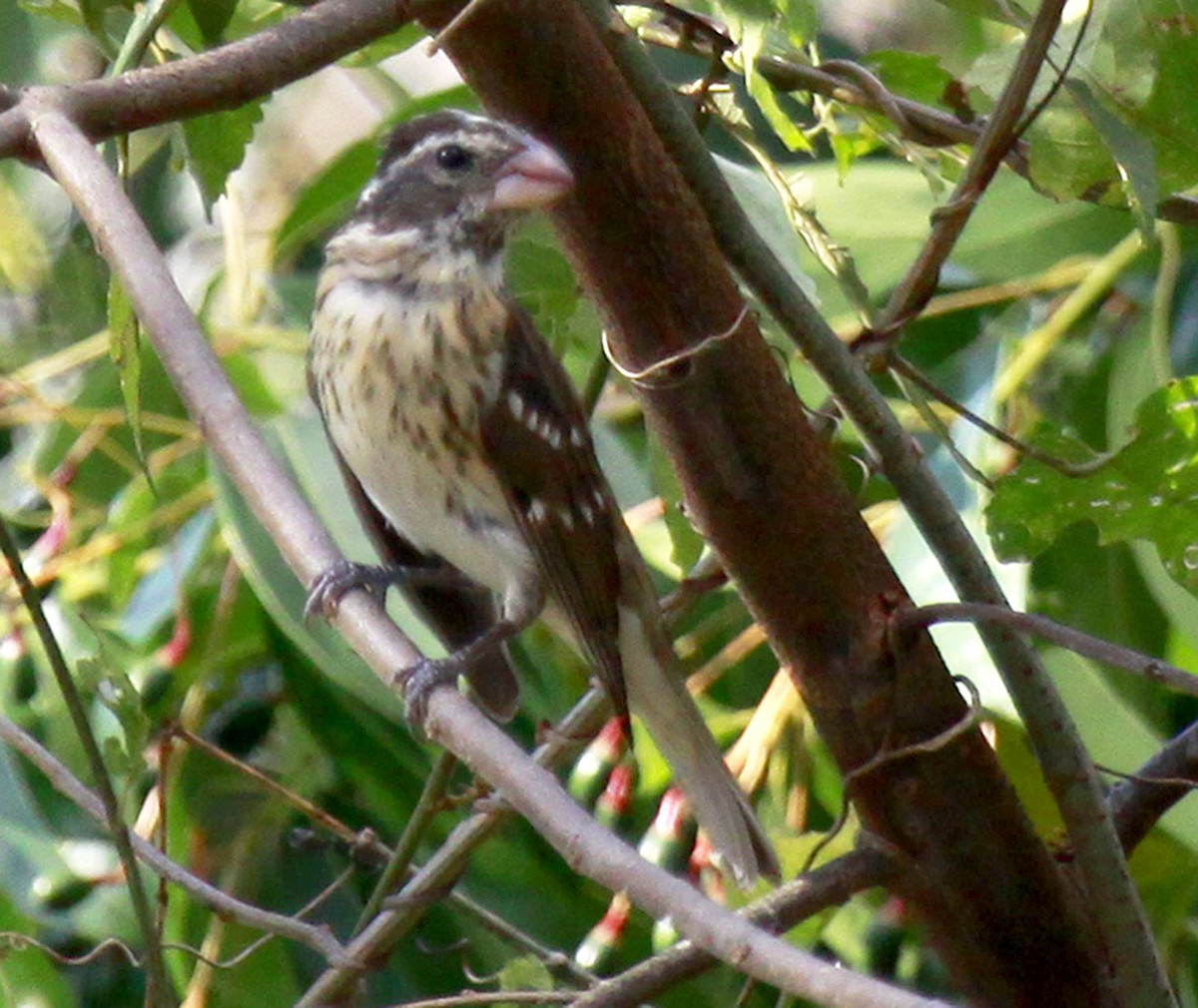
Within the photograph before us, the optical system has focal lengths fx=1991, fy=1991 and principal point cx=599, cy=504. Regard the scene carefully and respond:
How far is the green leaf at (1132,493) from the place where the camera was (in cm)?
158

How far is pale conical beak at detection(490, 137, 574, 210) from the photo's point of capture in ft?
4.72

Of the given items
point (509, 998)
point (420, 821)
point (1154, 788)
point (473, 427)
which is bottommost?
point (1154, 788)

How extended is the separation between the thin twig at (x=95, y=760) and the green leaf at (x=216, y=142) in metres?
0.39

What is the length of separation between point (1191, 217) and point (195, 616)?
1.50 metres

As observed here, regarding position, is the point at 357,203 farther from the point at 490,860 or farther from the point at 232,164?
the point at 490,860

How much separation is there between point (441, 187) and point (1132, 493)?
91 centimetres

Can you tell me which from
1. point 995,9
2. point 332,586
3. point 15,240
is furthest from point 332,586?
point 15,240

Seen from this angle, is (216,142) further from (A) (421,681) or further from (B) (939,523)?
(B) (939,523)

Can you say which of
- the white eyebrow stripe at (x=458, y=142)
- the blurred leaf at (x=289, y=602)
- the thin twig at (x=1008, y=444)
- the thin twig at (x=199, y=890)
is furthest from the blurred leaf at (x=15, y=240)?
the thin twig at (x=1008, y=444)

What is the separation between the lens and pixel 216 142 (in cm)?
170

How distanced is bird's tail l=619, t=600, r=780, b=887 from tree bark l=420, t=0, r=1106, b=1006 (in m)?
0.32

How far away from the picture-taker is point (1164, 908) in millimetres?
2221

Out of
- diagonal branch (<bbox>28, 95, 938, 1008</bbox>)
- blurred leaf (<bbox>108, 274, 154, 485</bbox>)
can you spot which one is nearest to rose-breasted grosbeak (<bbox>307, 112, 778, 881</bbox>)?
blurred leaf (<bbox>108, 274, 154, 485</bbox>)

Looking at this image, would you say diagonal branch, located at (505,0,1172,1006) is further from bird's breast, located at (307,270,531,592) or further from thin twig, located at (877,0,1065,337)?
bird's breast, located at (307,270,531,592)
